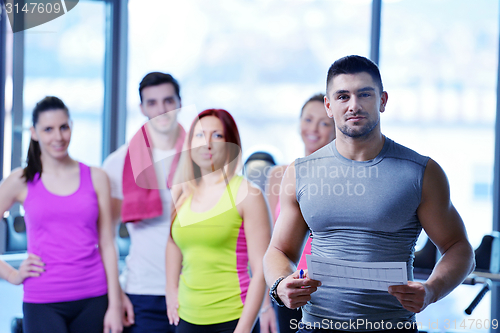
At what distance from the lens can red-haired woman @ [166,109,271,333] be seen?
5.21ft

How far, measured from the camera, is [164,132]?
197cm

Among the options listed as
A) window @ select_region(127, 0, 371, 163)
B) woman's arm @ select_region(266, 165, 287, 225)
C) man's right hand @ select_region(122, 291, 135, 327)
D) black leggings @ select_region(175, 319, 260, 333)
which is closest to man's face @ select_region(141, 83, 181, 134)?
woman's arm @ select_region(266, 165, 287, 225)

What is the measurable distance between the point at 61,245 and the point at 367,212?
1255mm

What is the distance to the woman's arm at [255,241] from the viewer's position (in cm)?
158

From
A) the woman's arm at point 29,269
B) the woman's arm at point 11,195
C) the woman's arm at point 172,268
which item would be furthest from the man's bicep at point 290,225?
the woman's arm at point 11,195

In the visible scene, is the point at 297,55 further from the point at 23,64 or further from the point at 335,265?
the point at 335,265

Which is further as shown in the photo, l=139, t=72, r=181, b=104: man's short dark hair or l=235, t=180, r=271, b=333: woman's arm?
l=139, t=72, r=181, b=104: man's short dark hair

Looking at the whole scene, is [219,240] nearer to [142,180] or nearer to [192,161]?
[192,161]

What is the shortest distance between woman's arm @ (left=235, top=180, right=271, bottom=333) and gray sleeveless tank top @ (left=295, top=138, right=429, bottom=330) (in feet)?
1.03

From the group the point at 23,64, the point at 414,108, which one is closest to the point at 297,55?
the point at 414,108

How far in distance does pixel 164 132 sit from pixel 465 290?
8.79 ft

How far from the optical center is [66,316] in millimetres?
1784

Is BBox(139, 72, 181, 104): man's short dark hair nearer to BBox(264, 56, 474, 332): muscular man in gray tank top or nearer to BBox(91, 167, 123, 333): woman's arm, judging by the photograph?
BBox(91, 167, 123, 333): woman's arm

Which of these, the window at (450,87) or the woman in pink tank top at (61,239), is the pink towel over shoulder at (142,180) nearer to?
the woman in pink tank top at (61,239)
